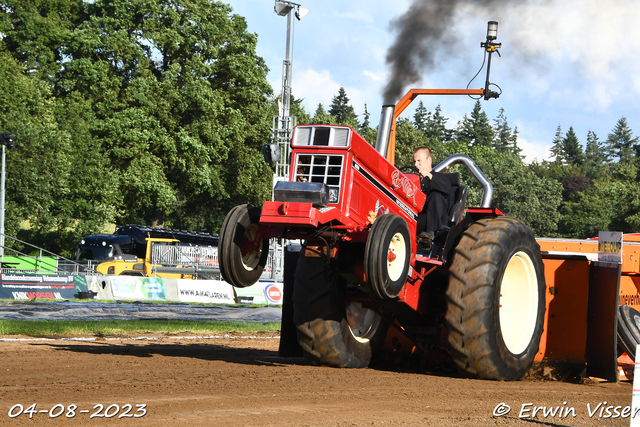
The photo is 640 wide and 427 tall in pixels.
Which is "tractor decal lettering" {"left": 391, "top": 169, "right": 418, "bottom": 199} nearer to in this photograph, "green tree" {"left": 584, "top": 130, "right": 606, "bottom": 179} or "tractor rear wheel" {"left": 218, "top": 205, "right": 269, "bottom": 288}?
"tractor rear wheel" {"left": 218, "top": 205, "right": 269, "bottom": 288}

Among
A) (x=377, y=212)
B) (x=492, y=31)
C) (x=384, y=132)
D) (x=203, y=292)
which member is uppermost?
(x=492, y=31)

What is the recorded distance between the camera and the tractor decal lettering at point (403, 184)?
8.25 m

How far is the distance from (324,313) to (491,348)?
194 centimetres

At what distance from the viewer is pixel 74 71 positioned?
153 ft

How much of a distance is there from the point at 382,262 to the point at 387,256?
0.11m

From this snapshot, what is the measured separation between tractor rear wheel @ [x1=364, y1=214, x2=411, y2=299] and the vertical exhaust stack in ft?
7.50

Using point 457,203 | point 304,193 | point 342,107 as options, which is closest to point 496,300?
point 457,203

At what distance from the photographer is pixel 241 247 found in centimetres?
776

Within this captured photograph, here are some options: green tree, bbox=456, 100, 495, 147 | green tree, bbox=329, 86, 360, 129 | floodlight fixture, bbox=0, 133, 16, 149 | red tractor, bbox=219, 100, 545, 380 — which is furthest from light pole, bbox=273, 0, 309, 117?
green tree, bbox=456, 100, 495, 147

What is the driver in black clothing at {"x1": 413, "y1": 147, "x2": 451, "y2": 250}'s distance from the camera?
8734 mm

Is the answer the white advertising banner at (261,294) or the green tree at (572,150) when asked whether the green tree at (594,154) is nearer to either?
the green tree at (572,150)

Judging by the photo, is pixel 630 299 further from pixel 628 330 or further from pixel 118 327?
pixel 118 327

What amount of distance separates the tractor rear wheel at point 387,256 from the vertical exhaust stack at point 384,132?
7.50ft

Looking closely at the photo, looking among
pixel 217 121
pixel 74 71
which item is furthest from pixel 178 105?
pixel 74 71
